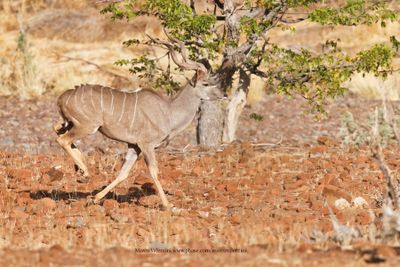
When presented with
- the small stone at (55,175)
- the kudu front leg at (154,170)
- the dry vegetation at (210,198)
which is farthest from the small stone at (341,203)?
the small stone at (55,175)

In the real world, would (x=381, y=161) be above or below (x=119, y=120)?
below

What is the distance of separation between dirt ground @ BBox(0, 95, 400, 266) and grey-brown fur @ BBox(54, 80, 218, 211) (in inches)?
21.5

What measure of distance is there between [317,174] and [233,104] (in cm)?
238

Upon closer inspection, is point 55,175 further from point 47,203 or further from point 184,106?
point 184,106

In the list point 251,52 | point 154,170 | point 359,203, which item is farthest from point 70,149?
point 251,52

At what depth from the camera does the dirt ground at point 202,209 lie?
668cm

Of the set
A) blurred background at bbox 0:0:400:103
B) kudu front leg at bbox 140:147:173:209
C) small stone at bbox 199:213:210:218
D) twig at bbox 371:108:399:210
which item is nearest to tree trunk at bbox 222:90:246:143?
kudu front leg at bbox 140:147:173:209

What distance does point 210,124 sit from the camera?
47.0ft

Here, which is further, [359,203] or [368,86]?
[368,86]

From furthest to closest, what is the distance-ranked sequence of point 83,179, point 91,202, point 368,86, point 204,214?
point 368,86 < point 83,179 < point 91,202 < point 204,214

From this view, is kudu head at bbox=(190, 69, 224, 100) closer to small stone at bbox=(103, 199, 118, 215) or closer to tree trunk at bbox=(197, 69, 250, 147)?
small stone at bbox=(103, 199, 118, 215)

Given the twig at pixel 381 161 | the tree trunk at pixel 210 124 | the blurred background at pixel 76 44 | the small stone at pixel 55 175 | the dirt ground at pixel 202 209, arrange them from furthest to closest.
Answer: the blurred background at pixel 76 44, the tree trunk at pixel 210 124, the small stone at pixel 55 175, the twig at pixel 381 161, the dirt ground at pixel 202 209

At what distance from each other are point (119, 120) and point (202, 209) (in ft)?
4.80

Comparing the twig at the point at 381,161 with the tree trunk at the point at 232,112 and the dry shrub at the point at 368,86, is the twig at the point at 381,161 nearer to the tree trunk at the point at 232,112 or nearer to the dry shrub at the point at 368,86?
the tree trunk at the point at 232,112
